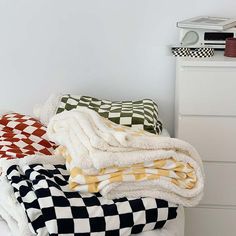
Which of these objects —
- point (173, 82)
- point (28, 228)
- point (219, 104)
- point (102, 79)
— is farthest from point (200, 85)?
point (28, 228)

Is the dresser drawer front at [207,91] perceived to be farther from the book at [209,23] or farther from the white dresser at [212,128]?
the book at [209,23]

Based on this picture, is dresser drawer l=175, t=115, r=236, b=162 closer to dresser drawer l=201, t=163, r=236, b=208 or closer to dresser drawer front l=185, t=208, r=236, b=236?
dresser drawer l=201, t=163, r=236, b=208

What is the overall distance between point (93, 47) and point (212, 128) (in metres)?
0.67

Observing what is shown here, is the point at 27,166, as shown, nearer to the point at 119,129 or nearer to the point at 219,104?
the point at 119,129

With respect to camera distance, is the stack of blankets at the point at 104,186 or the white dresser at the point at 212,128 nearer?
the stack of blankets at the point at 104,186

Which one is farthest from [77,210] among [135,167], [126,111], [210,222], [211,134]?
[210,222]

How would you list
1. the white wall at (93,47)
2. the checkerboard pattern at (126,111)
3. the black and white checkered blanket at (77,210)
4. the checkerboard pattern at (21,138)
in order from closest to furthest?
the black and white checkered blanket at (77,210)
the checkerboard pattern at (21,138)
the checkerboard pattern at (126,111)
the white wall at (93,47)

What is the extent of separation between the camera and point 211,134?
2047mm

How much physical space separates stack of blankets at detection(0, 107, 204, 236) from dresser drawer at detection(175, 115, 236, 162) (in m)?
0.55

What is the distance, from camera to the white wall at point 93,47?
7.41 ft

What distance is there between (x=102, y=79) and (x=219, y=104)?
0.60 meters

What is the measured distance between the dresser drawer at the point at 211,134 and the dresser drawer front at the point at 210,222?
251 millimetres

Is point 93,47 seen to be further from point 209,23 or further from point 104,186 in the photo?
point 104,186

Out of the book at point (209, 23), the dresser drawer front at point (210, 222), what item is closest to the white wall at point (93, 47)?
the book at point (209, 23)
